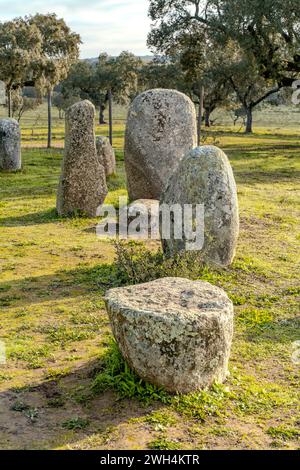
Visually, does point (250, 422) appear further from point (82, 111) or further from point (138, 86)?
point (138, 86)

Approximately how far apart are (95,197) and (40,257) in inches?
148

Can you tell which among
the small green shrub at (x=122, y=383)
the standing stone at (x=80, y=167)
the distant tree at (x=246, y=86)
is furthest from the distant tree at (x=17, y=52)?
the small green shrub at (x=122, y=383)

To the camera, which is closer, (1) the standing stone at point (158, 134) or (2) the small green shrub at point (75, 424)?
(2) the small green shrub at point (75, 424)

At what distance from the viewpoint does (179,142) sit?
16562mm

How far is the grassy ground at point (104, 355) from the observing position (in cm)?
600

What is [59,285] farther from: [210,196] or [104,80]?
[104,80]

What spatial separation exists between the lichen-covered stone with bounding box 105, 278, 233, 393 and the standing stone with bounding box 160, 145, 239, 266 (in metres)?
4.23

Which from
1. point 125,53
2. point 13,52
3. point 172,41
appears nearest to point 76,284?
point 13,52

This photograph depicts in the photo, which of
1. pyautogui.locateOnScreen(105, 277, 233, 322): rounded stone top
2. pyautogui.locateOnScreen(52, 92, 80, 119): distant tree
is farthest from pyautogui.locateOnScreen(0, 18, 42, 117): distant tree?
pyautogui.locateOnScreen(105, 277, 233, 322): rounded stone top

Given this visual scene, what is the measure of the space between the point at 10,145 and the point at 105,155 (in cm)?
411

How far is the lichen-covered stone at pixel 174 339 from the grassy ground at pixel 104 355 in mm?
195

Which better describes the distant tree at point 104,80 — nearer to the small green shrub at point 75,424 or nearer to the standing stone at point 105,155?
the standing stone at point 105,155

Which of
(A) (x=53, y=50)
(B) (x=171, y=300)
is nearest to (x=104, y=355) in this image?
(B) (x=171, y=300)

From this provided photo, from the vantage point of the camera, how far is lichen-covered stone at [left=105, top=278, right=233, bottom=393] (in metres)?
6.40
